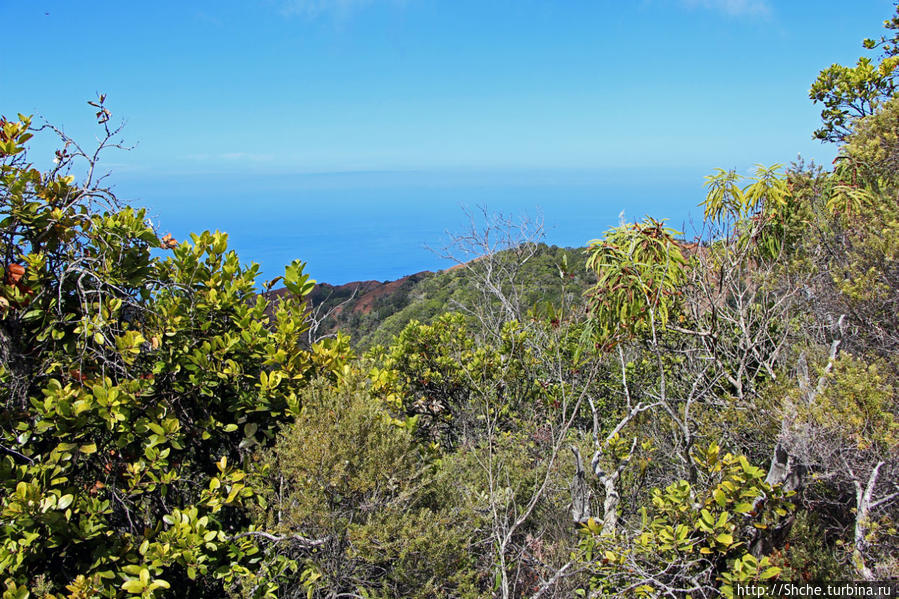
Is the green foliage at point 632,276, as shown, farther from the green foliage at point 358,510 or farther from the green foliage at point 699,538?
the green foliage at point 358,510

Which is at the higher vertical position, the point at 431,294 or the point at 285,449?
the point at 285,449

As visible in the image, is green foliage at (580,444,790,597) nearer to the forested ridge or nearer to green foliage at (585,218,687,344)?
the forested ridge

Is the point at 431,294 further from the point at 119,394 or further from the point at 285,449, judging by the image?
the point at 119,394

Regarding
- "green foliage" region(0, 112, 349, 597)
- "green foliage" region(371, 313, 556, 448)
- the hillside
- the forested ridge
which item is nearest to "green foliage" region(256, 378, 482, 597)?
the forested ridge

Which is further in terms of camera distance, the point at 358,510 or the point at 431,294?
the point at 431,294

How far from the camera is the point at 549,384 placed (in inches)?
222

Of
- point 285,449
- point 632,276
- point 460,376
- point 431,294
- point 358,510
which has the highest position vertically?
point 632,276

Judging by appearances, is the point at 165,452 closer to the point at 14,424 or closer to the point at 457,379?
the point at 14,424

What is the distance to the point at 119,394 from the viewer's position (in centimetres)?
233

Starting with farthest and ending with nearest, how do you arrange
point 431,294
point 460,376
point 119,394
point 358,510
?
point 431,294, point 460,376, point 358,510, point 119,394

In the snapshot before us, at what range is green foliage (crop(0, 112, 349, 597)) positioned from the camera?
7.34ft

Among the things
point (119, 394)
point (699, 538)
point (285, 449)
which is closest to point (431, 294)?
point (285, 449)

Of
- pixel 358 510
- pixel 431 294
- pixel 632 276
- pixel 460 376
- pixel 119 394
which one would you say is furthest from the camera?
pixel 431 294

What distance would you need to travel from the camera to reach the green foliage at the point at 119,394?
88.0 inches
